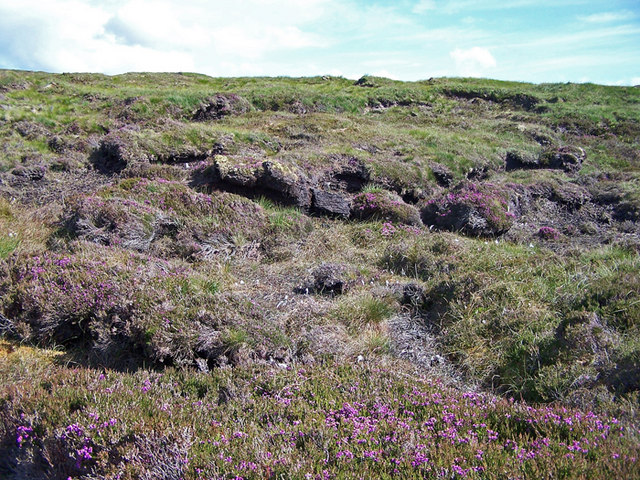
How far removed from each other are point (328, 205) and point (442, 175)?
20.1 ft

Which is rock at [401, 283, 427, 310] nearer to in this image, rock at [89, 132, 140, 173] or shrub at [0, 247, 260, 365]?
shrub at [0, 247, 260, 365]

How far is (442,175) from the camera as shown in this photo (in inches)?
587

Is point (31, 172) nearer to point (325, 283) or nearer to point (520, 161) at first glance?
point (325, 283)

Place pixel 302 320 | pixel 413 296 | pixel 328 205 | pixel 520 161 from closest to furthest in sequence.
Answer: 1. pixel 302 320
2. pixel 413 296
3. pixel 328 205
4. pixel 520 161

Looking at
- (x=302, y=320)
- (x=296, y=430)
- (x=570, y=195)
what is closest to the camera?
(x=296, y=430)

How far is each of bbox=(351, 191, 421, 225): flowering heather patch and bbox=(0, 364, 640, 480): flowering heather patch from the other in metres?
6.50

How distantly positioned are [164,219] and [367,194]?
5073mm

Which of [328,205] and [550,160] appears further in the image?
[550,160]

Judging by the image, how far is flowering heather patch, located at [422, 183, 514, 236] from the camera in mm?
10289

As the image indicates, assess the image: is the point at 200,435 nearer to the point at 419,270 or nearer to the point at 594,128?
the point at 419,270

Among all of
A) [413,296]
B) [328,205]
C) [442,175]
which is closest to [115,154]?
[328,205]

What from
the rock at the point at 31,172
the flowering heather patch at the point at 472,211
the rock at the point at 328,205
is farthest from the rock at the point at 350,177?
the rock at the point at 31,172

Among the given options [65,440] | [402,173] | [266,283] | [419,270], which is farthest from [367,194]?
[65,440]

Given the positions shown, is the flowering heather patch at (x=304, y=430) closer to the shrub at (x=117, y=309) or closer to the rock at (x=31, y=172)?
the shrub at (x=117, y=309)
